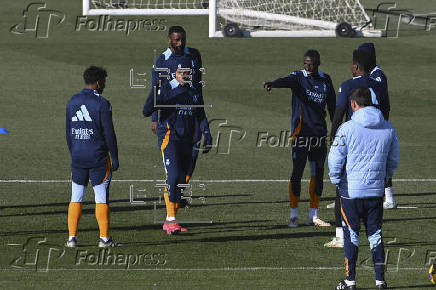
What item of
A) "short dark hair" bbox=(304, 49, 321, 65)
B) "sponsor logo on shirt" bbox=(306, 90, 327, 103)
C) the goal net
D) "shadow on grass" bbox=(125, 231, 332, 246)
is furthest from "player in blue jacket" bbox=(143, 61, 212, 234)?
the goal net

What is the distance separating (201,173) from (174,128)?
501cm

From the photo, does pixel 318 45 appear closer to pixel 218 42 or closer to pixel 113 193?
pixel 218 42

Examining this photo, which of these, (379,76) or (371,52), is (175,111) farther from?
(371,52)

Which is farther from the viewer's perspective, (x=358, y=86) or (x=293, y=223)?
(x=293, y=223)

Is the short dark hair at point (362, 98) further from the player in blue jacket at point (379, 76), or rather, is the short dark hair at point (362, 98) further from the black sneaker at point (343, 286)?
the black sneaker at point (343, 286)

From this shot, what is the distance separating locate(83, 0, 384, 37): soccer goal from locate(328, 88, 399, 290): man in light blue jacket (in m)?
15.0

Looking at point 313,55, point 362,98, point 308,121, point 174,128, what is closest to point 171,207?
point 174,128

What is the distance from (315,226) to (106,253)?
10.6 ft

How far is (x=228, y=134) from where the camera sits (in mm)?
23734

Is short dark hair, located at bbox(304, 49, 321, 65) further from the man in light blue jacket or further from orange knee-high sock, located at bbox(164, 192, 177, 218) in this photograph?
the man in light blue jacket

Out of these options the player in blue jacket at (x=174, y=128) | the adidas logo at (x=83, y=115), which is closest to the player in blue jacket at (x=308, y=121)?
the player in blue jacket at (x=174, y=128)

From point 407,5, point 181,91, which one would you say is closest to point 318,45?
point 407,5

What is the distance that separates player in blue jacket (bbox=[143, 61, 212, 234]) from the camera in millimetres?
14555

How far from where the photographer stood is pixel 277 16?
1160 inches
